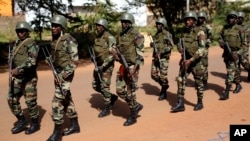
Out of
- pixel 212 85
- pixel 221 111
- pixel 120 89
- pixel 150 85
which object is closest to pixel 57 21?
pixel 120 89

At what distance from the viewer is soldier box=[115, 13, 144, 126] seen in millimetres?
6328

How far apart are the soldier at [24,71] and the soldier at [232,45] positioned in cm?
447

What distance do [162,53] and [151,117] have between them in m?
1.88

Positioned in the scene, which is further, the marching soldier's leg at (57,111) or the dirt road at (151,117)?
the dirt road at (151,117)

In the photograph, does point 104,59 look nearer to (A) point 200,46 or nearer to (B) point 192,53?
(B) point 192,53

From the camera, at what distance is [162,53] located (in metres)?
8.07

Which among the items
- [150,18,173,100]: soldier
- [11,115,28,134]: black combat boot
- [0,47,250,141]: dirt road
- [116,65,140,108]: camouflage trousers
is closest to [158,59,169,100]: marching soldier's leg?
[150,18,173,100]: soldier

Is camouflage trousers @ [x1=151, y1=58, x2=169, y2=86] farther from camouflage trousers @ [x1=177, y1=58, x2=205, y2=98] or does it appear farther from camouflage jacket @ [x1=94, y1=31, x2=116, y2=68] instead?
camouflage jacket @ [x1=94, y1=31, x2=116, y2=68]

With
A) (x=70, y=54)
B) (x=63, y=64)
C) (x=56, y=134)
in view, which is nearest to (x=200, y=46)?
(x=70, y=54)

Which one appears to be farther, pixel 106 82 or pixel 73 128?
pixel 106 82

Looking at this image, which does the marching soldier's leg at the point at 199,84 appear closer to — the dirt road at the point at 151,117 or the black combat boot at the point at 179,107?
the dirt road at the point at 151,117

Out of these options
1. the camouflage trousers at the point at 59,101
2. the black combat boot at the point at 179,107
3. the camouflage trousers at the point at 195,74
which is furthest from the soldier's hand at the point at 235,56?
the camouflage trousers at the point at 59,101

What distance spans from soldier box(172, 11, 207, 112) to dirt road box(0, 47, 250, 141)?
0.45m

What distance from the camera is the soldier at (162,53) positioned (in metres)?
8.03
